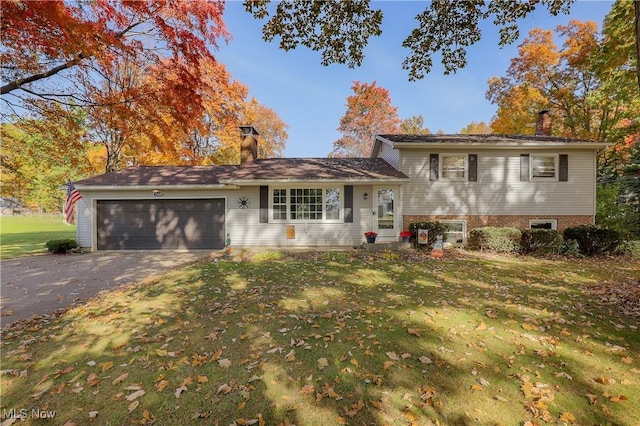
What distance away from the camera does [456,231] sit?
11930 mm

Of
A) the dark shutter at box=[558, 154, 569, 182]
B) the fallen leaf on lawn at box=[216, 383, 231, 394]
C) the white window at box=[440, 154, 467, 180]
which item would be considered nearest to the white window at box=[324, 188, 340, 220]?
the white window at box=[440, 154, 467, 180]

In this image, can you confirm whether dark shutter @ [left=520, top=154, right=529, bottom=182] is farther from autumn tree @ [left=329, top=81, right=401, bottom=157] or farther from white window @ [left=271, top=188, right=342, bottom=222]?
autumn tree @ [left=329, top=81, right=401, bottom=157]

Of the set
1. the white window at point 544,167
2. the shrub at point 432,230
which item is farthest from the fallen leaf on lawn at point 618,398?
the white window at point 544,167

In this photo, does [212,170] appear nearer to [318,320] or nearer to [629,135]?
[318,320]

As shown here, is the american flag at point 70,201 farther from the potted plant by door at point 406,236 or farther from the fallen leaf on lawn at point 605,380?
the fallen leaf on lawn at point 605,380

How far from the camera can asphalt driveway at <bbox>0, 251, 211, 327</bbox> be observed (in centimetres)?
535

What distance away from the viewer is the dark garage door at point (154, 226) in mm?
11812

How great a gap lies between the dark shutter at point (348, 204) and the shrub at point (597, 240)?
26.8 ft

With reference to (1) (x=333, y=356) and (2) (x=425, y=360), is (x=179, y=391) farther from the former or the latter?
(2) (x=425, y=360)

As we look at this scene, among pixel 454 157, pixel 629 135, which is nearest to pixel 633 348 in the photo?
pixel 454 157

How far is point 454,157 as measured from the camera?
11875 millimetres

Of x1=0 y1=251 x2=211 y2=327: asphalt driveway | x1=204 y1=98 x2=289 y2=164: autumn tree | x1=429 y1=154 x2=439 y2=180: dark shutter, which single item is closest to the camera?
x1=0 y1=251 x2=211 y2=327: asphalt driveway

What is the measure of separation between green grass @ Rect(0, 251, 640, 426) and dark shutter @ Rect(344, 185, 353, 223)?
5493 millimetres

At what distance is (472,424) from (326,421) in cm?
129
